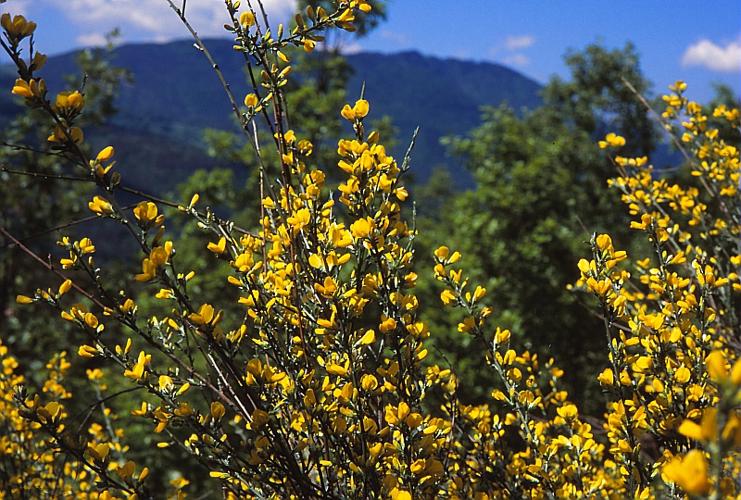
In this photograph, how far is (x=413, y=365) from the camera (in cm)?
153

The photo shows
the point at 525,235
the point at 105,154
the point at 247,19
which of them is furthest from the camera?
the point at 525,235

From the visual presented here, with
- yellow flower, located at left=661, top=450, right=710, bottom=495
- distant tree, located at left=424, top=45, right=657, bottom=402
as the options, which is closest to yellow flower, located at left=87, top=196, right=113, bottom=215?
yellow flower, located at left=661, top=450, right=710, bottom=495

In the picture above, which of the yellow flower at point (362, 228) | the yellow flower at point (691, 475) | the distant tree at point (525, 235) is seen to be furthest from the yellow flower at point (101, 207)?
the distant tree at point (525, 235)

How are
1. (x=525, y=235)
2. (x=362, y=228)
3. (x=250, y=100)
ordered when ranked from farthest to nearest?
(x=525, y=235), (x=250, y=100), (x=362, y=228)

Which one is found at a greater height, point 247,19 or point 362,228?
point 247,19

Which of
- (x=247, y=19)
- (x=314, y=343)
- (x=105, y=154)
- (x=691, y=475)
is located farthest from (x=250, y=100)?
(x=691, y=475)

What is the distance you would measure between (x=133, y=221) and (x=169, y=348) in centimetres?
35

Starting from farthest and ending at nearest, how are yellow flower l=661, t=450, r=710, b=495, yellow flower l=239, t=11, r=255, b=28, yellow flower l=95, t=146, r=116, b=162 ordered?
yellow flower l=239, t=11, r=255, b=28
yellow flower l=95, t=146, r=116, b=162
yellow flower l=661, t=450, r=710, b=495

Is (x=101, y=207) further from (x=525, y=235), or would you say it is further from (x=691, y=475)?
(x=525, y=235)

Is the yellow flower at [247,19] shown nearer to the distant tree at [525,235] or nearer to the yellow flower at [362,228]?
the yellow flower at [362,228]

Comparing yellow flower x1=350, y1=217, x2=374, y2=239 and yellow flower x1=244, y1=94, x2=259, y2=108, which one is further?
yellow flower x1=244, y1=94, x2=259, y2=108

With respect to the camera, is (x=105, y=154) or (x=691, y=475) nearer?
(x=691, y=475)

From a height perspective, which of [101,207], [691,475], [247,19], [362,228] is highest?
[247,19]

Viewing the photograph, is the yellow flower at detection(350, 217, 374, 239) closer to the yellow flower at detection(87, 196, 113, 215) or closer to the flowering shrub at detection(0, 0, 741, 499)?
the flowering shrub at detection(0, 0, 741, 499)
